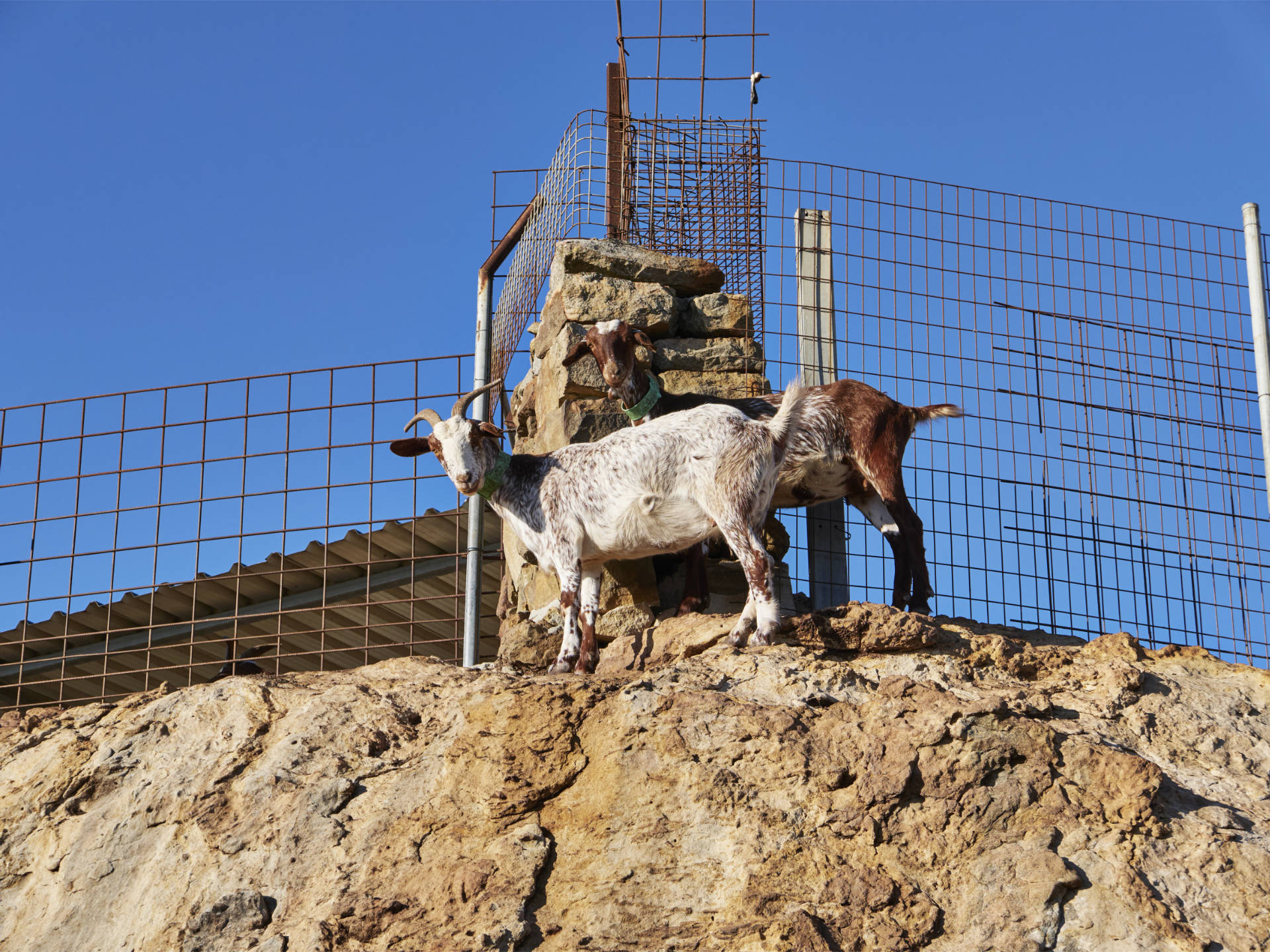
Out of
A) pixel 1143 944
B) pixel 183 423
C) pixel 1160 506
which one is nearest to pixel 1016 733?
pixel 1143 944

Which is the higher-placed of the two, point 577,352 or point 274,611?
point 577,352

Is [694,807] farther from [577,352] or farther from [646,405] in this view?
[577,352]

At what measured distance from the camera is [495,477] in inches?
294

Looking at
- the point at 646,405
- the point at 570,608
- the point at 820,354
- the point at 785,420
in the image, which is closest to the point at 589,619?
the point at 570,608

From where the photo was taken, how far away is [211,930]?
5699 millimetres

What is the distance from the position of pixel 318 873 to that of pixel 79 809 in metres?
1.76

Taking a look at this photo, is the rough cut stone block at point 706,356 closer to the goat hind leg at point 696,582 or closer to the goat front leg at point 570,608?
the goat hind leg at point 696,582

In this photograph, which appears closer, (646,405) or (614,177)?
(646,405)

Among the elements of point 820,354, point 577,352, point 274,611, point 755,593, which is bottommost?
point 274,611

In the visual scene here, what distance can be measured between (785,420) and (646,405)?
1000mm

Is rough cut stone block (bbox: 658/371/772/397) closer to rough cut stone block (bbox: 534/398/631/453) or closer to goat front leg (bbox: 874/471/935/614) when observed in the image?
rough cut stone block (bbox: 534/398/631/453)

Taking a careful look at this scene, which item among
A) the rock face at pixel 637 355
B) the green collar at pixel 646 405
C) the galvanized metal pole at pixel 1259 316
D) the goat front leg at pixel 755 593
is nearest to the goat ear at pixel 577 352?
the rock face at pixel 637 355

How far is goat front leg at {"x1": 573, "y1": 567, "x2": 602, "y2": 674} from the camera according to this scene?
7188mm

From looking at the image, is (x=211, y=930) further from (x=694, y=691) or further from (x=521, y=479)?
(x=521, y=479)
